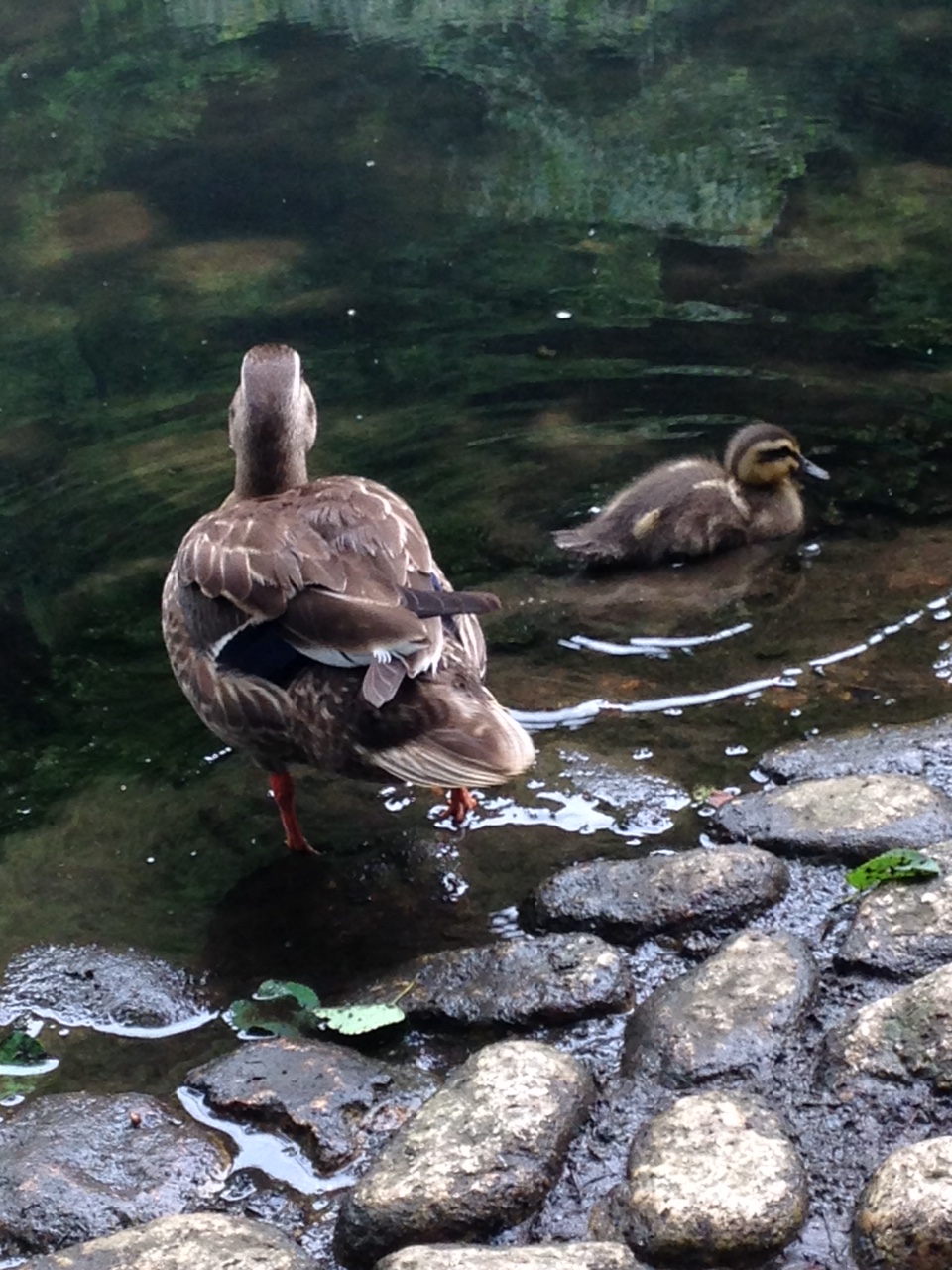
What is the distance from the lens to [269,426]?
4.20m

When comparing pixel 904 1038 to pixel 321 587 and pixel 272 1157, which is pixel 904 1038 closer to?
pixel 272 1157

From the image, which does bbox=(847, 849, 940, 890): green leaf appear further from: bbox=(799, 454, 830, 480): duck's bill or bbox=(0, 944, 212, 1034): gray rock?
bbox=(799, 454, 830, 480): duck's bill

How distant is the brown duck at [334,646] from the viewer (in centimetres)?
318

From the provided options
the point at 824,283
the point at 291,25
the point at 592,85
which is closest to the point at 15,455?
the point at 824,283

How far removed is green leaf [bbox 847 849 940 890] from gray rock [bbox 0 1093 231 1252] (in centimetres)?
122

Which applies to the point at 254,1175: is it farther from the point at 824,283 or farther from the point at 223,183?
the point at 223,183

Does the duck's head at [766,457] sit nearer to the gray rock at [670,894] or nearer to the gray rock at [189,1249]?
the gray rock at [670,894]

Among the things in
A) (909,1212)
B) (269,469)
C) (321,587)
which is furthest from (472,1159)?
(269,469)

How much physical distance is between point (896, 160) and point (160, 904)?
6160 millimetres

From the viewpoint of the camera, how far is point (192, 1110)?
280cm

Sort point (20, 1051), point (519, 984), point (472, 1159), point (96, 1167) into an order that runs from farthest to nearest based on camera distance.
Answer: point (20, 1051), point (519, 984), point (96, 1167), point (472, 1159)

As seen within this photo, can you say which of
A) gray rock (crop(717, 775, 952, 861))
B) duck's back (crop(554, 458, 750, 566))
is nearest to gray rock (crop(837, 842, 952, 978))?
gray rock (crop(717, 775, 952, 861))

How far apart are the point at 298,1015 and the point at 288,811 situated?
71cm

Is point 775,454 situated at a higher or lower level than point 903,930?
lower
